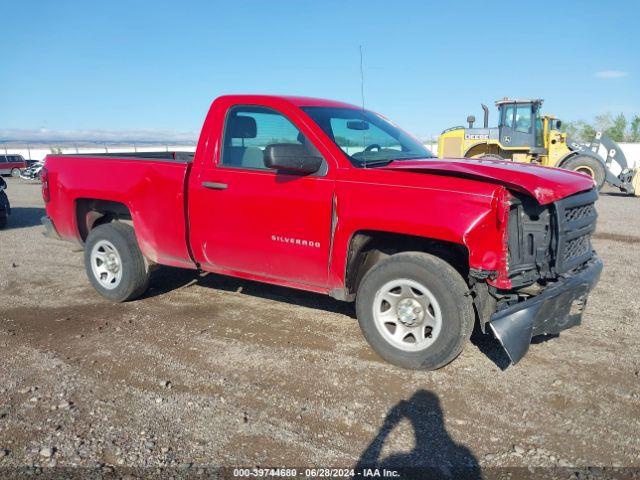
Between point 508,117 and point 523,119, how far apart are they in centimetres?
50

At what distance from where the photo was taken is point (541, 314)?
3.67 metres

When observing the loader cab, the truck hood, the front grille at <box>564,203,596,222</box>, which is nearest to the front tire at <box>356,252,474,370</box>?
the truck hood

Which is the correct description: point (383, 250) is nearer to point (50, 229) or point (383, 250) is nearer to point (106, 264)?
point (106, 264)

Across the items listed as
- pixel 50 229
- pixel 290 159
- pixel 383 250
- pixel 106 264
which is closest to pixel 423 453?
pixel 383 250

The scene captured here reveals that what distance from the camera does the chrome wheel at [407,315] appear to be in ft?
12.7

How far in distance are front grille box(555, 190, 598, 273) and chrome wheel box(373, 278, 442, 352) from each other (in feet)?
3.02

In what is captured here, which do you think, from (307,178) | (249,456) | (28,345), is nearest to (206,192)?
(307,178)

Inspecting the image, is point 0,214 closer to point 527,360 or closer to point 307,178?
point 307,178

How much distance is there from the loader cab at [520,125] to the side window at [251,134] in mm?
15250

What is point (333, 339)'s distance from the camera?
4.63 metres

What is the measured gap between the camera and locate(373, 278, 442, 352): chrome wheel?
3859 millimetres

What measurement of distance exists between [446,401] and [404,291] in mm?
818

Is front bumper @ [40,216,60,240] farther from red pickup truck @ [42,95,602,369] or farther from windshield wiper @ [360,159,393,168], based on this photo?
windshield wiper @ [360,159,393,168]

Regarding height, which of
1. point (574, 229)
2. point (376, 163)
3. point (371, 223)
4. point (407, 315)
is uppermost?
point (376, 163)
